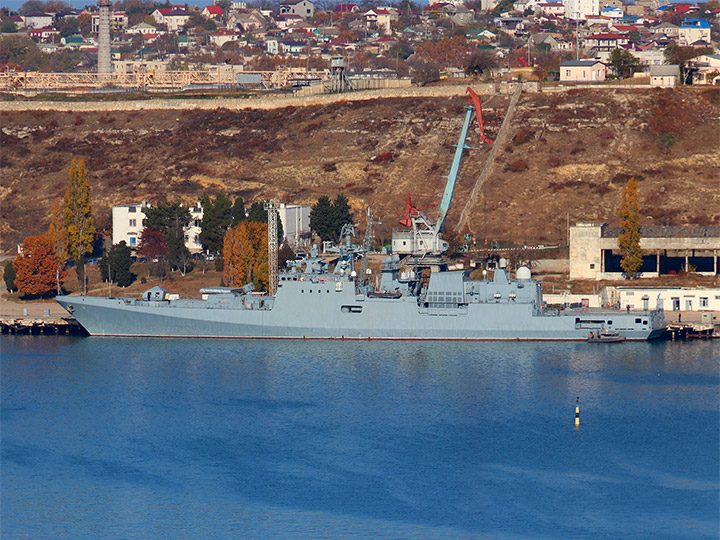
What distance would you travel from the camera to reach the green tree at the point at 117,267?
79562 millimetres

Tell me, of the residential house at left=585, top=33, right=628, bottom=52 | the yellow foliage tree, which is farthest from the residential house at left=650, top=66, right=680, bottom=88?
the residential house at left=585, top=33, right=628, bottom=52

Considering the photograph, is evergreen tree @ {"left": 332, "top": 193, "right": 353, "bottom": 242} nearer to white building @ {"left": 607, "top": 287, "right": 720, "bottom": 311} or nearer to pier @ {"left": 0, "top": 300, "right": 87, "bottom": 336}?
pier @ {"left": 0, "top": 300, "right": 87, "bottom": 336}

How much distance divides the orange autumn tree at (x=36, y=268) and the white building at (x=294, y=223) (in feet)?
50.3

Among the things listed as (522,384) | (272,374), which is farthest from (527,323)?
(272,374)

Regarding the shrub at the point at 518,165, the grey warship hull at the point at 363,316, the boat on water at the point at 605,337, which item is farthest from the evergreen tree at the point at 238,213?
the boat on water at the point at 605,337

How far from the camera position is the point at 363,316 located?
227 ft

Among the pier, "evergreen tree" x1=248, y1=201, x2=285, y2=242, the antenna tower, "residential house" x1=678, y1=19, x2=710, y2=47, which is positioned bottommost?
the pier

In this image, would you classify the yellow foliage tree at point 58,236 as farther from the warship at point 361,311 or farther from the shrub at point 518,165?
the shrub at point 518,165

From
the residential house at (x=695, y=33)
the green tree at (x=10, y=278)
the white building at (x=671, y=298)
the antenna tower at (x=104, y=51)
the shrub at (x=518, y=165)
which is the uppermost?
the residential house at (x=695, y=33)

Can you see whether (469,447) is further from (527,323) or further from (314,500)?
(527,323)

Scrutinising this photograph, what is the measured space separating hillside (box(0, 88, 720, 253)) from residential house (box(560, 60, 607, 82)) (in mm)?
6602

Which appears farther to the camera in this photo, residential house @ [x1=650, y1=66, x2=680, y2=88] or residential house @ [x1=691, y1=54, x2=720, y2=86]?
Result: residential house @ [x1=691, y1=54, x2=720, y2=86]

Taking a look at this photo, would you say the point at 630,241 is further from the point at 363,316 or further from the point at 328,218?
the point at 328,218

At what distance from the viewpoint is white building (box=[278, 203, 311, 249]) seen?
284ft
